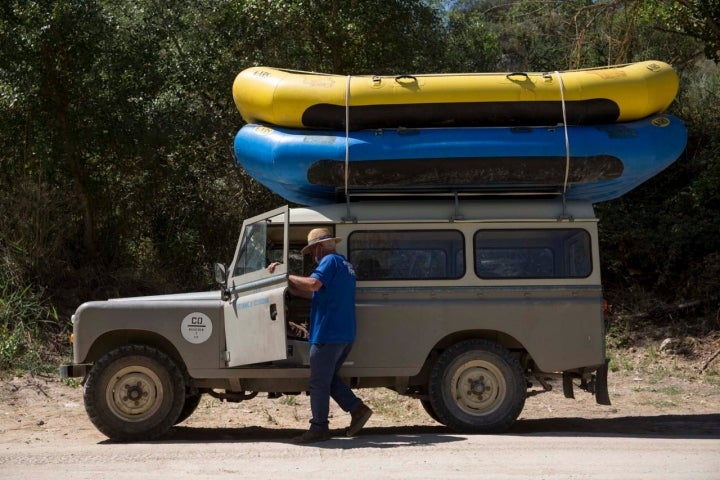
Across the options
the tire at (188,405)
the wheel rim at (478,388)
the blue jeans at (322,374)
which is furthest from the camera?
the tire at (188,405)

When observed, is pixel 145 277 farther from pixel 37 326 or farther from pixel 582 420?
pixel 582 420

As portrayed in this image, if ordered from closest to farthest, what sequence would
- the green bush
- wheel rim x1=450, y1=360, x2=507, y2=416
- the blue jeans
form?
the blue jeans < wheel rim x1=450, y1=360, x2=507, y2=416 < the green bush

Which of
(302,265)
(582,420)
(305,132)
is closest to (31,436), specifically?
(302,265)

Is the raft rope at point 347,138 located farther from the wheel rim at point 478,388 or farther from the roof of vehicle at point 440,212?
the wheel rim at point 478,388

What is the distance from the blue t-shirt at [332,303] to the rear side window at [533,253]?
1212mm

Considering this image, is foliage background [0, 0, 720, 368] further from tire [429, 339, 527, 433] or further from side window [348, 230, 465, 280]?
tire [429, 339, 527, 433]

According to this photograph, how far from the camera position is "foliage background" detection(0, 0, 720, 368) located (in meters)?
14.1

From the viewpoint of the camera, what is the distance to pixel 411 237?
8.80 meters

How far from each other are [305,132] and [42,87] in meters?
6.65

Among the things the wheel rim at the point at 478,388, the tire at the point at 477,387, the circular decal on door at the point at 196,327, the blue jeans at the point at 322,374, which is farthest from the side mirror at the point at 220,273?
the wheel rim at the point at 478,388

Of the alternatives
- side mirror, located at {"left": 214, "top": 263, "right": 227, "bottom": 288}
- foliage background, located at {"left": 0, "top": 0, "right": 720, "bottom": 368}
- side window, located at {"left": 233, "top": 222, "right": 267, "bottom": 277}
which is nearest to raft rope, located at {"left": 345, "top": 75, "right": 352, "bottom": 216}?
side window, located at {"left": 233, "top": 222, "right": 267, "bottom": 277}

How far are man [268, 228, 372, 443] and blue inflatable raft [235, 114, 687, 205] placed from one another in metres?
0.61

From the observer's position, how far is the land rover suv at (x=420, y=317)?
873cm

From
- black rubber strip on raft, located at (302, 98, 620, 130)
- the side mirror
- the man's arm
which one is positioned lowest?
the man's arm
